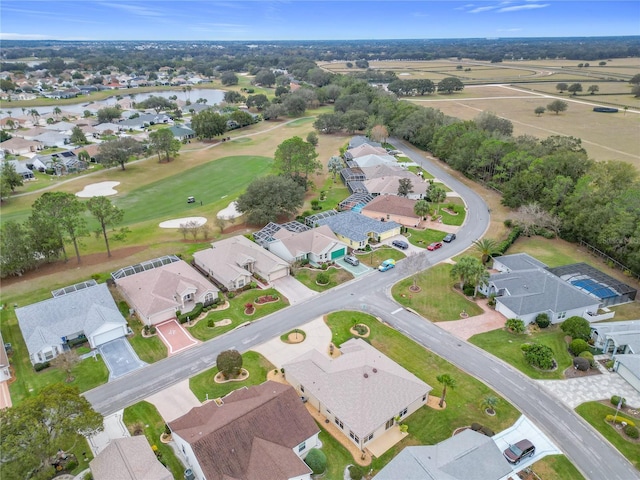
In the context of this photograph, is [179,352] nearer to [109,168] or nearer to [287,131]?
[109,168]

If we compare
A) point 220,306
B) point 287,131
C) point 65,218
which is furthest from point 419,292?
point 287,131

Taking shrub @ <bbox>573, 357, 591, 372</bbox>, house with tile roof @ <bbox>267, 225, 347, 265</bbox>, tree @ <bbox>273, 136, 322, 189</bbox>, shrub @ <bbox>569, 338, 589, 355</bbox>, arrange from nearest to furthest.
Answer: shrub @ <bbox>573, 357, 591, 372</bbox> → shrub @ <bbox>569, 338, 589, 355</bbox> → house with tile roof @ <bbox>267, 225, 347, 265</bbox> → tree @ <bbox>273, 136, 322, 189</bbox>

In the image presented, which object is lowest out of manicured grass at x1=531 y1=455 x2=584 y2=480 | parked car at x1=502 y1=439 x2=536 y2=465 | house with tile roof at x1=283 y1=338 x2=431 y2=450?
manicured grass at x1=531 y1=455 x2=584 y2=480

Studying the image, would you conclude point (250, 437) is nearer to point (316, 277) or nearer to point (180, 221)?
point (316, 277)

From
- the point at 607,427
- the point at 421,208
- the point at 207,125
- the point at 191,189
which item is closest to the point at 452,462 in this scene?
the point at 607,427

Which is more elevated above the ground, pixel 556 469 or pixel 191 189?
pixel 556 469

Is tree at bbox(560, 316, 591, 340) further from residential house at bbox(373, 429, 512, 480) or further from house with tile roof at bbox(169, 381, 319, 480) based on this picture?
house with tile roof at bbox(169, 381, 319, 480)

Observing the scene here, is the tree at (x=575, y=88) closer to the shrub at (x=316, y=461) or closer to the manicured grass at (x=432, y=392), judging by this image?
the manicured grass at (x=432, y=392)

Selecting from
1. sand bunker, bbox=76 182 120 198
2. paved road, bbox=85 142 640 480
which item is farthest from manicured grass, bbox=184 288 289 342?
sand bunker, bbox=76 182 120 198
